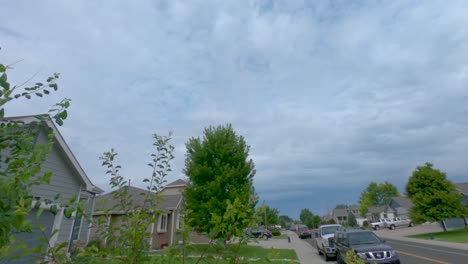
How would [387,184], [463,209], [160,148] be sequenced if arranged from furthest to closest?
[387,184] → [463,209] → [160,148]

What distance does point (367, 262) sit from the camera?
34.9 ft

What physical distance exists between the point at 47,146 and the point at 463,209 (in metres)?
36.0

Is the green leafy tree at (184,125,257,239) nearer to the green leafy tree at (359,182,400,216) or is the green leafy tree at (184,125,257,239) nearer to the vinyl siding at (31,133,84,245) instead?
the vinyl siding at (31,133,84,245)

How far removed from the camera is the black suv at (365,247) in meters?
10.9

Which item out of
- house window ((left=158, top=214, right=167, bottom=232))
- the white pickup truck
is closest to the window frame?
house window ((left=158, top=214, right=167, bottom=232))

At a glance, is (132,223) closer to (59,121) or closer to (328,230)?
(59,121)

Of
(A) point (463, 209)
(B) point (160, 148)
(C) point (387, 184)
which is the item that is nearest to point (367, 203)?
(C) point (387, 184)

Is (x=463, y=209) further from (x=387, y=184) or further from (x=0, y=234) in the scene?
(x=387, y=184)

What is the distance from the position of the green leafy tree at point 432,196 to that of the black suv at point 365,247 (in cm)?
1964

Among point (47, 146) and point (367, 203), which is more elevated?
point (367, 203)

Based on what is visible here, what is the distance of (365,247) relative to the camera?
38.1 feet

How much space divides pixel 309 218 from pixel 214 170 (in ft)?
359

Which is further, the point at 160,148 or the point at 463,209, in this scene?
the point at 463,209

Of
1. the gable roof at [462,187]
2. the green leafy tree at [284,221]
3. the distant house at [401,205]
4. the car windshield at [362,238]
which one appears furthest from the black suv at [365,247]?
the green leafy tree at [284,221]
